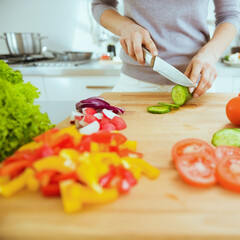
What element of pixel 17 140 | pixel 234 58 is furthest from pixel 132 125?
pixel 234 58

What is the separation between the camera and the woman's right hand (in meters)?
1.10

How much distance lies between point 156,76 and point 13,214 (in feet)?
3.53

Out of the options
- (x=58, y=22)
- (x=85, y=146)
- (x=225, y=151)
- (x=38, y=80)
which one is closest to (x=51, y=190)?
(x=85, y=146)

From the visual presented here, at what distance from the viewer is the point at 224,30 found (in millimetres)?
1316

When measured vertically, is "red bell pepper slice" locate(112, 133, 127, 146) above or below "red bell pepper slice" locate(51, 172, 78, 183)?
below

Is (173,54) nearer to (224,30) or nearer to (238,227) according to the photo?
(224,30)

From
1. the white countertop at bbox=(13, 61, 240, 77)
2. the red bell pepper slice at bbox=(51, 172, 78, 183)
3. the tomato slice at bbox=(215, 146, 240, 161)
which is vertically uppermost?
the red bell pepper slice at bbox=(51, 172, 78, 183)

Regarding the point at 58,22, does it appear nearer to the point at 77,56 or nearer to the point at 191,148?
the point at 77,56

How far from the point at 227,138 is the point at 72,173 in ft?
1.66

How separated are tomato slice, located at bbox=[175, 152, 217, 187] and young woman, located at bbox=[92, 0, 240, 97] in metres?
0.60

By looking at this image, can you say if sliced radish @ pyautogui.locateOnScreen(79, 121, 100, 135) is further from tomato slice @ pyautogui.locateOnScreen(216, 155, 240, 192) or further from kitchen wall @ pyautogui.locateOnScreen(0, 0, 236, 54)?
kitchen wall @ pyautogui.locateOnScreen(0, 0, 236, 54)

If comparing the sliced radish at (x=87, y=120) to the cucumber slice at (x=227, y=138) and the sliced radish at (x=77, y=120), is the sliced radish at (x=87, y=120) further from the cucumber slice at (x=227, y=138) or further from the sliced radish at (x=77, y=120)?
the cucumber slice at (x=227, y=138)

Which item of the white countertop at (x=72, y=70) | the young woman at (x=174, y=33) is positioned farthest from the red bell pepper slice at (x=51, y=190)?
the white countertop at (x=72, y=70)

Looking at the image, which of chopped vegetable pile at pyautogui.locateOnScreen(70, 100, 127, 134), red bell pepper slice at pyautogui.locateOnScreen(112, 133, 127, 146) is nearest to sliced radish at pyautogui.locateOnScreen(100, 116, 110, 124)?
chopped vegetable pile at pyautogui.locateOnScreen(70, 100, 127, 134)
